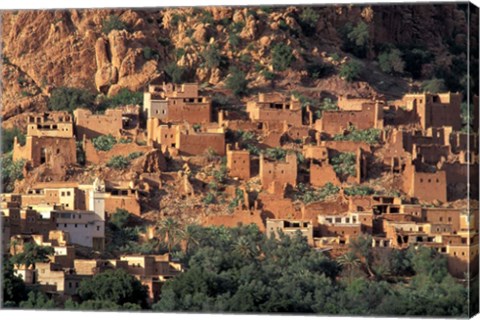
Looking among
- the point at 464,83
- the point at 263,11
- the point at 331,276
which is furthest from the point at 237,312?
the point at 263,11

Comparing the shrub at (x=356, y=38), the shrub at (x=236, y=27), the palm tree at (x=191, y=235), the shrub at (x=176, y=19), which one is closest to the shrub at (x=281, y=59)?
the shrub at (x=236, y=27)

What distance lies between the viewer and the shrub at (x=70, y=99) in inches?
2440

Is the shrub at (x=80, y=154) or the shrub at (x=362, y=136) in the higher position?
the shrub at (x=362, y=136)

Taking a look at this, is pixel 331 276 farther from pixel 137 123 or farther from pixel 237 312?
pixel 137 123

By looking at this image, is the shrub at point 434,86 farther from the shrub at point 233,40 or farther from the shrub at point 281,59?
the shrub at point 233,40

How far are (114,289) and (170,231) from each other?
3535mm

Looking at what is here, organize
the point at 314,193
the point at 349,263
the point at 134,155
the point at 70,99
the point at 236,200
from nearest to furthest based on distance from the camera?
the point at 349,263
the point at 236,200
the point at 314,193
the point at 134,155
the point at 70,99

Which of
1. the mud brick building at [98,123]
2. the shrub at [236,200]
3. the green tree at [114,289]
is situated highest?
the mud brick building at [98,123]

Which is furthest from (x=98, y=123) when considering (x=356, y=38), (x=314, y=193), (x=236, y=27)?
(x=356, y=38)

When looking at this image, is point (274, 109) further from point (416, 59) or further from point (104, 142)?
point (104, 142)

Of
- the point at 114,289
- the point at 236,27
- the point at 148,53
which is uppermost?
the point at 236,27

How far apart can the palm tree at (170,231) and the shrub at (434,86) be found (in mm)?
5059

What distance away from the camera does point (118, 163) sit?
60.4 m

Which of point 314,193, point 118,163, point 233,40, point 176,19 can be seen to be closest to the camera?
point 314,193
